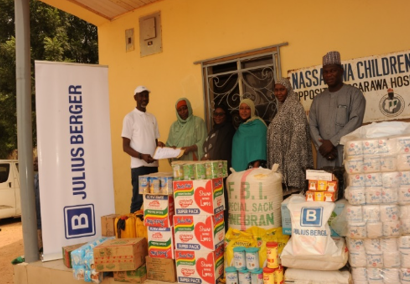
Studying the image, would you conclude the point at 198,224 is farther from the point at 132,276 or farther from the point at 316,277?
the point at 316,277

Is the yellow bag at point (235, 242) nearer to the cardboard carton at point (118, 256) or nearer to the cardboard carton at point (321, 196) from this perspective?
the cardboard carton at point (321, 196)

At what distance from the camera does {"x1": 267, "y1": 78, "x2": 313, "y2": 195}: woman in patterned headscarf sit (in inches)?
141

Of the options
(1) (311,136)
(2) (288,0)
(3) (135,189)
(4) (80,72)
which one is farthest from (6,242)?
(2) (288,0)

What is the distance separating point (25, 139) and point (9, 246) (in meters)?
3.49

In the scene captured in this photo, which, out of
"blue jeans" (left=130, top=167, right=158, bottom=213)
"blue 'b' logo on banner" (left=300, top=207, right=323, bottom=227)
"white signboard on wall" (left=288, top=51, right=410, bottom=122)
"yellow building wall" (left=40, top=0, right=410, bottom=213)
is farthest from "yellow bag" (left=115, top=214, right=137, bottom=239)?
"white signboard on wall" (left=288, top=51, right=410, bottom=122)

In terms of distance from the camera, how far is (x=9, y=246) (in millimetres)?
6457

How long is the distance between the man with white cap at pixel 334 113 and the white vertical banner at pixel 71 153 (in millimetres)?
2470

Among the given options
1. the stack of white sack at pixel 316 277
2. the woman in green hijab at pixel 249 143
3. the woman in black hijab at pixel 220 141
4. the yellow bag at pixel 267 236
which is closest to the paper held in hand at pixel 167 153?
the woman in black hijab at pixel 220 141

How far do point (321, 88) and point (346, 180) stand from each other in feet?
5.96

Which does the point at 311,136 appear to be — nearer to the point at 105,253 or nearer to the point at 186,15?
the point at 105,253

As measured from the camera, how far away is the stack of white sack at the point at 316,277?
2578 mm

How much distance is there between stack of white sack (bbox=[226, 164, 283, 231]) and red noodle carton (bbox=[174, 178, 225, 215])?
7.7 inches

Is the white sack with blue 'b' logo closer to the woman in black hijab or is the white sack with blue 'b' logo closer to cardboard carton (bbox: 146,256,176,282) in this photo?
cardboard carton (bbox: 146,256,176,282)

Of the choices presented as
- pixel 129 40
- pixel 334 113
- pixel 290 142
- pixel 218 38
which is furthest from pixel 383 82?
pixel 129 40
